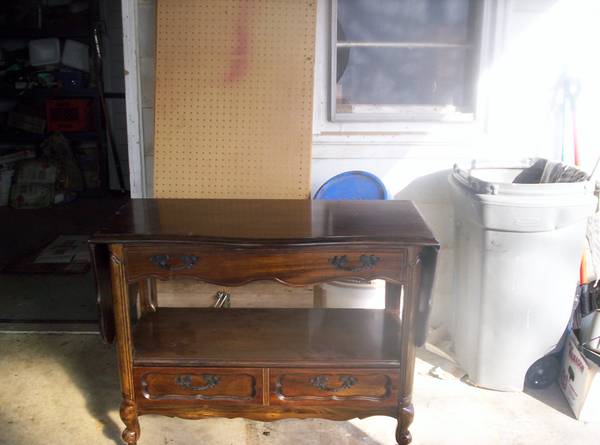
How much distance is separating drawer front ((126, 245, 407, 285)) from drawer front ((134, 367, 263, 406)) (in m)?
0.39

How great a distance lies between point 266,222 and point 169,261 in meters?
0.39

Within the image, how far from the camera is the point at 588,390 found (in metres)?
2.48

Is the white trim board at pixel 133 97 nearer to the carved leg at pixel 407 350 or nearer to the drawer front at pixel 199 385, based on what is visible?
the drawer front at pixel 199 385

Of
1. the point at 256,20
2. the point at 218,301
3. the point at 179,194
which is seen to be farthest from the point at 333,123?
the point at 218,301

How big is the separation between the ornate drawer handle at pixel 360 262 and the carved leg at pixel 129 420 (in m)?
0.97

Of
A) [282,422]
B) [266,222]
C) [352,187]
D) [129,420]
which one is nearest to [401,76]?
[352,187]

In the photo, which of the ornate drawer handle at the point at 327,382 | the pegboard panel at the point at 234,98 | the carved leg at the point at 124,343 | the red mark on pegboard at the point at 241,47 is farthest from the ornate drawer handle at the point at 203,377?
the red mark on pegboard at the point at 241,47

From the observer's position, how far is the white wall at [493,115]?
2.87 meters

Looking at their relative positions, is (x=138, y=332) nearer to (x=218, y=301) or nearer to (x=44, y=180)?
(x=218, y=301)

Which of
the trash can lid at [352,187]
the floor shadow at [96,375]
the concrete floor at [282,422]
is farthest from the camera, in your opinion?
the trash can lid at [352,187]

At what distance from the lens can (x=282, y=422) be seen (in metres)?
2.53

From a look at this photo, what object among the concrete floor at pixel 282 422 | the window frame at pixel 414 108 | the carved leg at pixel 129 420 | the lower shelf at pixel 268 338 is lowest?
the concrete floor at pixel 282 422

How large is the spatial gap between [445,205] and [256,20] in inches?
52.6

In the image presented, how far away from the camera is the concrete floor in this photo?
241 cm
